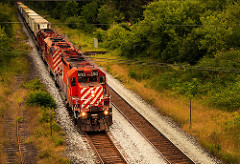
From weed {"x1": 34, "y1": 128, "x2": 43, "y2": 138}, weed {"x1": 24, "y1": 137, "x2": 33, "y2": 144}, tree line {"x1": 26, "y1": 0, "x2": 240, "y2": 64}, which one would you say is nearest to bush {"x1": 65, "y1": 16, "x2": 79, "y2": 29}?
tree line {"x1": 26, "y1": 0, "x2": 240, "y2": 64}

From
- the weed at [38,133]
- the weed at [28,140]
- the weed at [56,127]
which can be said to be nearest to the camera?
the weed at [28,140]

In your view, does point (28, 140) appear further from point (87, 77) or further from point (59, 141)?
point (87, 77)

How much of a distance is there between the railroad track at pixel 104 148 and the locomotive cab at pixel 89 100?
1.84ft

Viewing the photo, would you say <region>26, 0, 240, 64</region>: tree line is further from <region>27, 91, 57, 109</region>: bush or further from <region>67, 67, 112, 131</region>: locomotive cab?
<region>27, 91, 57, 109</region>: bush

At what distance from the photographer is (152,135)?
64.2 feet

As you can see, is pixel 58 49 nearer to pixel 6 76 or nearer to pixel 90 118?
pixel 6 76

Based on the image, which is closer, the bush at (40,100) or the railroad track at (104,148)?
the railroad track at (104,148)

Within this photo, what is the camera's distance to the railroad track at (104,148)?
53.6 feet

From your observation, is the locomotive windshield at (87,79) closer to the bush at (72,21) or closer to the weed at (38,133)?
the weed at (38,133)

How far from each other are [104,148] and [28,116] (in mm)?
7324

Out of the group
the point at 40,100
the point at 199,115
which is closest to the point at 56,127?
the point at 40,100

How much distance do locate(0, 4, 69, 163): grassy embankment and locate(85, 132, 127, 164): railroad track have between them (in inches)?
72.1

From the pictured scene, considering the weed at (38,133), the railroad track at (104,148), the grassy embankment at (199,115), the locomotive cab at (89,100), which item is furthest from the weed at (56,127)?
the grassy embankment at (199,115)

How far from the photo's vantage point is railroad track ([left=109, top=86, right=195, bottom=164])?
16.6 m
